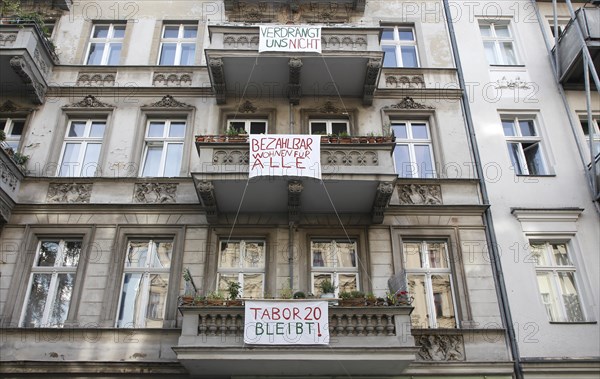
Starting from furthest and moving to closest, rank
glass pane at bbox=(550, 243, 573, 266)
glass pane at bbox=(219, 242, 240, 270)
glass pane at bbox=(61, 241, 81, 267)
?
glass pane at bbox=(550, 243, 573, 266), glass pane at bbox=(219, 242, 240, 270), glass pane at bbox=(61, 241, 81, 267)

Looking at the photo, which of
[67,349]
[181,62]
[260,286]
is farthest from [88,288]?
[181,62]

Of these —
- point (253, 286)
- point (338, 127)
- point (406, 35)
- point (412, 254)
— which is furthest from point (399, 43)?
point (253, 286)

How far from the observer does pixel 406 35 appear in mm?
15625

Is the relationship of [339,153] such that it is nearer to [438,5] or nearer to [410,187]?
[410,187]

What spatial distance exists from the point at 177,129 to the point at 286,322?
6207mm

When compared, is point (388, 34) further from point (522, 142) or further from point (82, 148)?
point (82, 148)

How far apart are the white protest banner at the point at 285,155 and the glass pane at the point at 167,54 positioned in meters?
4.71

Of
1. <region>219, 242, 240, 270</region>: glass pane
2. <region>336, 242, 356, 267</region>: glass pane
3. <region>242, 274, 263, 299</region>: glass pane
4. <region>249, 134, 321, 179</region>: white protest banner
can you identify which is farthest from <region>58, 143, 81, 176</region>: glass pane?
<region>336, 242, 356, 267</region>: glass pane

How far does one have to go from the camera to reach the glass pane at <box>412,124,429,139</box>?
545 inches

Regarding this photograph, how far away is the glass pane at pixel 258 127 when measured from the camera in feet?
45.4

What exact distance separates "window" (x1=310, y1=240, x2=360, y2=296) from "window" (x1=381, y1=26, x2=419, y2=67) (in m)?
5.60

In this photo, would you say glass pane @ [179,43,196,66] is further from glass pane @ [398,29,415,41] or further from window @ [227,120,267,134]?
glass pane @ [398,29,415,41]

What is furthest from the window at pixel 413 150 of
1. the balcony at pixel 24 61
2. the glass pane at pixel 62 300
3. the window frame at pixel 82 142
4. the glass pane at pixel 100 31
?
the balcony at pixel 24 61

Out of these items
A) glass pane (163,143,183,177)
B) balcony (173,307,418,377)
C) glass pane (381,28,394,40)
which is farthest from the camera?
glass pane (381,28,394,40)
